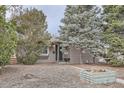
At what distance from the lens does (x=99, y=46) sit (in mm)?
14688

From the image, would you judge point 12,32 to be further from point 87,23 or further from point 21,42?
point 87,23

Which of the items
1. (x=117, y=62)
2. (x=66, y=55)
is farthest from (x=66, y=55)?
(x=117, y=62)

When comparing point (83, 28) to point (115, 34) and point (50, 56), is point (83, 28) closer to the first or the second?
point (115, 34)

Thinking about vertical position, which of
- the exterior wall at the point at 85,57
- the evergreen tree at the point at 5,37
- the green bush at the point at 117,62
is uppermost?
the evergreen tree at the point at 5,37

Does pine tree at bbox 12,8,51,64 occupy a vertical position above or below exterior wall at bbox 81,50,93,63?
above

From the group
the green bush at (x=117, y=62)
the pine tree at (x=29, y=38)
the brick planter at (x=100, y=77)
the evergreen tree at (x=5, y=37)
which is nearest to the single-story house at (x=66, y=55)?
the pine tree at (x=29, y=38)

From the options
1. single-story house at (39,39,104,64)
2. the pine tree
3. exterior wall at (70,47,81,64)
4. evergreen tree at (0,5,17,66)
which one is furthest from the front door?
evergreen tree at (0,5,17,66)

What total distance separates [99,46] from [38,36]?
3.70 meters

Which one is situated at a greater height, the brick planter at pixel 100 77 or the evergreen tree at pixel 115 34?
the evergreen tree at pixel 115 34

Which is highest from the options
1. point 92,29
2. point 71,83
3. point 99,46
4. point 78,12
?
point 78,12

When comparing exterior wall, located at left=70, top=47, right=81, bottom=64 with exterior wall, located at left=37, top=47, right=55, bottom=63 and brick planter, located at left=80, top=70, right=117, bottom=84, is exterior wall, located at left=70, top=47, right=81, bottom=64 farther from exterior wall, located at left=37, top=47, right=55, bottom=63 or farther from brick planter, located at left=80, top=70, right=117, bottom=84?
brick planter, located at left=80, top=70, right=117, bottom=84

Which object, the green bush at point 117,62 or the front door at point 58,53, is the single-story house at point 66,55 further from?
the green bush at point 117,62

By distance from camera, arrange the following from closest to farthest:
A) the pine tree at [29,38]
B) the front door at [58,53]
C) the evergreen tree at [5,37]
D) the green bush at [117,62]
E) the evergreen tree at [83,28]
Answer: the evergreen tree at [5,37], the green bush at [117,62], the pine tree at [29,38], the evergreen tree at [83,28], the front door at [58,53]
